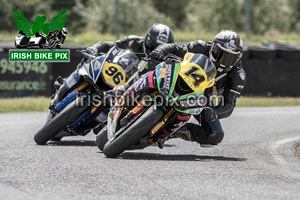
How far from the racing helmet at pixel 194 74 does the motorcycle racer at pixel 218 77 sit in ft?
1.63

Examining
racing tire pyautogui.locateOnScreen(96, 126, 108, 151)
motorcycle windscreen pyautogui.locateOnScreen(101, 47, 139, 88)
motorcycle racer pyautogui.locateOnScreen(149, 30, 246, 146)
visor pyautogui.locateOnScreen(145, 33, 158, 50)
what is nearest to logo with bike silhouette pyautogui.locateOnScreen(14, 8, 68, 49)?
visor pyautogui.locateOnScreen(145, 33, 158, 50)

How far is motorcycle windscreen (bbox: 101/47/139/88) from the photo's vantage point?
7945 millimetres

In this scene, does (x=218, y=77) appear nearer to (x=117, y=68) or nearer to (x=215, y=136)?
(x=215, y=136)

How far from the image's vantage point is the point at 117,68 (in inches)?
313

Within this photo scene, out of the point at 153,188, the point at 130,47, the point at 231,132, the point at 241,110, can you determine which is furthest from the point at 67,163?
the point at 241,110

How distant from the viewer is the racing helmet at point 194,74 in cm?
684

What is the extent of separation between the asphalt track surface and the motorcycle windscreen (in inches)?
34.4

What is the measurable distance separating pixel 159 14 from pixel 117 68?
18078 millimetres

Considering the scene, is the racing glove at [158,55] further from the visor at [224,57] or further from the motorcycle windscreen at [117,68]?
the visor at [224,57]

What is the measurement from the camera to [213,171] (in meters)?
6.32

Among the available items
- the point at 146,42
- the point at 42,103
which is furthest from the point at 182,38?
the point at 146,42

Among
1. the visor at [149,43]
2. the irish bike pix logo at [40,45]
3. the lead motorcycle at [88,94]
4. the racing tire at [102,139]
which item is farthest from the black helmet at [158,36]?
the irish bike pix logo at [40,45]

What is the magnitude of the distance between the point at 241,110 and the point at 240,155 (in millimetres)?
6423

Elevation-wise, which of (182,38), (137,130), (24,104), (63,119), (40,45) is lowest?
(24,104)
